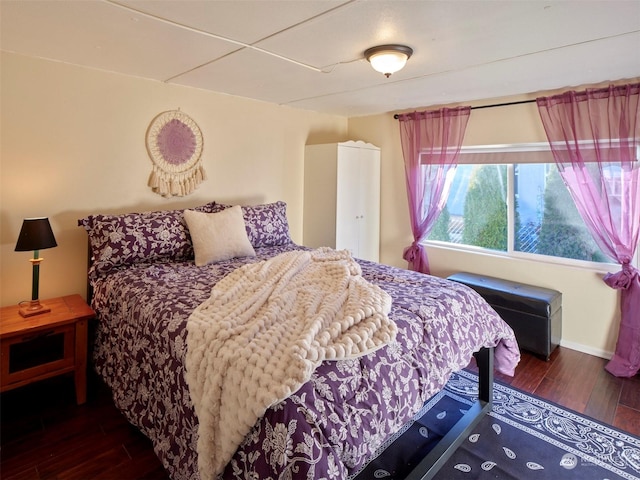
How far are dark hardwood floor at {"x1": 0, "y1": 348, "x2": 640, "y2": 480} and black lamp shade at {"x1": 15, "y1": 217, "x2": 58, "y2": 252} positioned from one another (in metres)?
0.97

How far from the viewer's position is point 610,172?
9.15 feet

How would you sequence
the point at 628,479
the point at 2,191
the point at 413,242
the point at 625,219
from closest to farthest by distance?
the point at 628,479
the point at 2,191
the point at 625,219
the point at 413,242

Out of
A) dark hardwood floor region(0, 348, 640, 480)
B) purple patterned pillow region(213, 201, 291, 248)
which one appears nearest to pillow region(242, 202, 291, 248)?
purple patterned pillow region(213, 201, 291, 248)

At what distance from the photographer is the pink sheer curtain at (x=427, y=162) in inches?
141

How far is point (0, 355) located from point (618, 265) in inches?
161

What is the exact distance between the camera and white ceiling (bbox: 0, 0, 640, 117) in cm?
168

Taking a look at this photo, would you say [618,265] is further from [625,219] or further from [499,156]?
[499,156]

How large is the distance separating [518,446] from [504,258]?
1.88m

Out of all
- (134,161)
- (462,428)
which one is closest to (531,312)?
(462,428)

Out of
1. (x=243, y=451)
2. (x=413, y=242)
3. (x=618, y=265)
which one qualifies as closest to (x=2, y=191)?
(x=243, y=451)

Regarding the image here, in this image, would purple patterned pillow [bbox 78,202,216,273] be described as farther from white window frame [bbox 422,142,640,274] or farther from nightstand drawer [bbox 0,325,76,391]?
white window frame [bbox 422,142,640,274]

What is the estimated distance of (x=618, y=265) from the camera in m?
2.85

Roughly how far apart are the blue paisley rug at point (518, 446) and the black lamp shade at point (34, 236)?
7.10 feet

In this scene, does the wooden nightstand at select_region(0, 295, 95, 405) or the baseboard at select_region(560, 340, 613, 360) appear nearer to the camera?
the wooden nightstand at select_region(0, 295, 95, 405)
